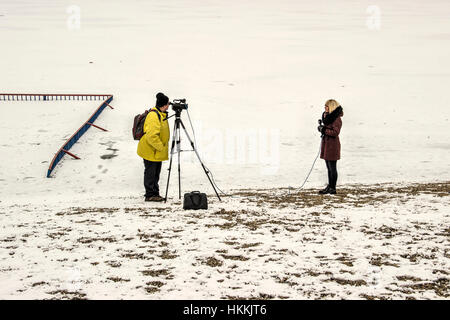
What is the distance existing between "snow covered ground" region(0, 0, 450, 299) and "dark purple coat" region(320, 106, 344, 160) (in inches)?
43.6

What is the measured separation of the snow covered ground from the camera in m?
5.78

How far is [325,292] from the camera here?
5207 mm

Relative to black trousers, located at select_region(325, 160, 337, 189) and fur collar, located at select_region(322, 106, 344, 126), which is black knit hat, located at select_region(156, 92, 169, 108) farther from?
black trousers, located at select_region(325, 160, 337, 189)

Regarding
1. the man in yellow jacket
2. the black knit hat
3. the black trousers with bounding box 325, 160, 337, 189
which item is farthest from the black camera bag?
the black trousers with bounding box 325, 160, 337, 189

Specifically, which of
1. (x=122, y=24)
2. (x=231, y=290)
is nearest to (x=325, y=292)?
(x=231, y=290)

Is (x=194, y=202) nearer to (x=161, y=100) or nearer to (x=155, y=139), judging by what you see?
(x=155, y=139)

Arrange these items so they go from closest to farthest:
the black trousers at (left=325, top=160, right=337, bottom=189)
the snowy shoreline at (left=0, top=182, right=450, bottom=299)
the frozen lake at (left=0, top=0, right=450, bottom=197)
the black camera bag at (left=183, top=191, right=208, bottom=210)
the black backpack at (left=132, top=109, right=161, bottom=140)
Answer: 1. the snowy shoreline at (left=0, top=182, right=450, bottom=299)
2. the black camera bag at (left=183, top=191, right=208, bottom=210)
3. the black backpack at (left=132, top=109, right=161, bottom=140)
4. the black trousers at (left=325, top=160, right=337, bottom=189)
5. the frozen lake at (left=0, top=0, right=450, bottom=197)

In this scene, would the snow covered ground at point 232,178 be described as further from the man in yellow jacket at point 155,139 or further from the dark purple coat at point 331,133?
the dark purple coat at point 331,133

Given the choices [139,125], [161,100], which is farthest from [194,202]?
[161,100]

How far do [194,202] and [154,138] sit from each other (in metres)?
1.40

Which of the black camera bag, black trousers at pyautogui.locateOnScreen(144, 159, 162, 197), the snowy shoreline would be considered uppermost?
black trousers at pyautogui.locateOnScreen(144, 159, 162, 197)

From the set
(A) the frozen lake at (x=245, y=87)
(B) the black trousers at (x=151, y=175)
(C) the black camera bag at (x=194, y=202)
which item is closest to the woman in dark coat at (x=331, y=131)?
(C) the black camera bag at (x=194, y=202)

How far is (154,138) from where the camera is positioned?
9266mm

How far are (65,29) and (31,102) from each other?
64679mm
